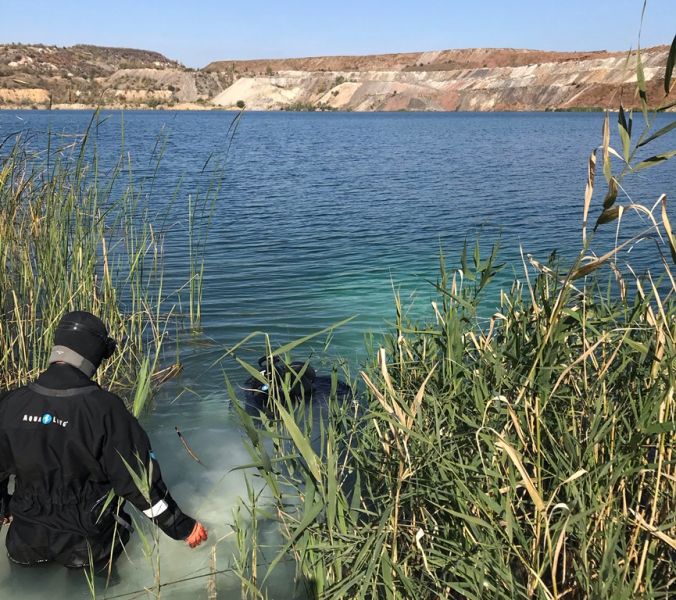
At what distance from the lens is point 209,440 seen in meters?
5.85

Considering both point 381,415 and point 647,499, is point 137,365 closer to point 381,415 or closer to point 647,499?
point 381,415

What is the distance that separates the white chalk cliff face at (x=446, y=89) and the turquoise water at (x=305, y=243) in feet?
251

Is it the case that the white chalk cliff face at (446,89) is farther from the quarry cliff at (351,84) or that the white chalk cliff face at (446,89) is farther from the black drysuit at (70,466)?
the black drysuit at (70,466)

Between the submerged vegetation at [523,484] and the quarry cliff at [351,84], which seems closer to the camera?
the submerged vegetation at [523,484]

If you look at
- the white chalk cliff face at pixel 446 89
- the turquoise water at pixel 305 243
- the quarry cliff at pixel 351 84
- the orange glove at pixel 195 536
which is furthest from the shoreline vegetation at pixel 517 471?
the white chalk cliff face at pixel 446 89

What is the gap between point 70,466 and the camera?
3.36 meters

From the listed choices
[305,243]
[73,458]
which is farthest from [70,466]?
[305,243]

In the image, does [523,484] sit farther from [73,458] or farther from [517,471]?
[73,458]

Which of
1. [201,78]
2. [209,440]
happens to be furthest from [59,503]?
[201,78]

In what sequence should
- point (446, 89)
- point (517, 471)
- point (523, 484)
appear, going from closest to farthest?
point (523, 484)
point (517, 471)
point (446, 89)

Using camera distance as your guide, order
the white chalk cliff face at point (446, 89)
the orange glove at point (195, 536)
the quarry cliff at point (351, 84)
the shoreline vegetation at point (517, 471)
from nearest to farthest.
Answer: the shoreline vegetation at point (517, 471) < the orange glove at point (195, 536) < the quarry cliff at point (351, 84) < the white chalk cliff face at point (446, 89)

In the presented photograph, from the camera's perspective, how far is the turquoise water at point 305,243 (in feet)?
17.1

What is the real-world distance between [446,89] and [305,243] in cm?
10893

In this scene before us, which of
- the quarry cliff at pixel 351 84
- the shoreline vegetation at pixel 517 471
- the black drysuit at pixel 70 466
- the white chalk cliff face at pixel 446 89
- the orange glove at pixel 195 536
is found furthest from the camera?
the white chalk cliff face at pixel 446 89
